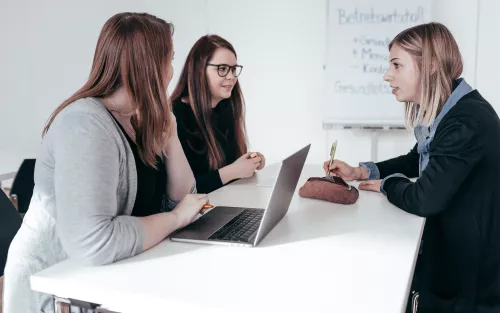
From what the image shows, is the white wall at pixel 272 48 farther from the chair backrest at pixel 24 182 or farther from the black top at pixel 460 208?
the black top at pixel 460 208

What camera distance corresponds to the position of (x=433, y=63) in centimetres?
159

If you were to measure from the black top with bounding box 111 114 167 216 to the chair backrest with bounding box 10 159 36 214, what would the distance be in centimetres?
124

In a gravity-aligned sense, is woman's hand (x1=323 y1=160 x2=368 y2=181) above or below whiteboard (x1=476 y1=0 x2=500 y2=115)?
below

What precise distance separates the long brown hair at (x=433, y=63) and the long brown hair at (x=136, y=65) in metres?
0.85

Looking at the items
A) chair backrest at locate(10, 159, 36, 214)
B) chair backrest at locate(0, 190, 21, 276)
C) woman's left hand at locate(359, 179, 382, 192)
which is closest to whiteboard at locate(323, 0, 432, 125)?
woman's left hand at locate(359, 179, 382, 192)

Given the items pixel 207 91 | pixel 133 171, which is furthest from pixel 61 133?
pixel 207 91

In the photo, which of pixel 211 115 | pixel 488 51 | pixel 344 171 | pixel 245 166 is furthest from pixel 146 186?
pixel 488 51

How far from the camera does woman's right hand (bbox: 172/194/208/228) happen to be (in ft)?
4.14

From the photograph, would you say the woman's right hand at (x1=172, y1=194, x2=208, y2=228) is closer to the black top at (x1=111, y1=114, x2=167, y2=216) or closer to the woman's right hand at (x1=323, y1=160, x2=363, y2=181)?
the black top at (x1=111, y1=114, x2=167, y2=216)

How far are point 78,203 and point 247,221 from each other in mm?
507

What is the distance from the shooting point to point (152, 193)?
55.4 inches

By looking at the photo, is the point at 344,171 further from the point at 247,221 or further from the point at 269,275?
the point at 269,275

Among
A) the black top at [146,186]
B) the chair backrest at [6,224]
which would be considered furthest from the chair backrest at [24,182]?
the black top at [146,186]

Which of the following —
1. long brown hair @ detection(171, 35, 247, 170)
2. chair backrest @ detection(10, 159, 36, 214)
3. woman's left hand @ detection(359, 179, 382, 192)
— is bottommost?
chair backrest @ detection(10, 159, 36, 214)
